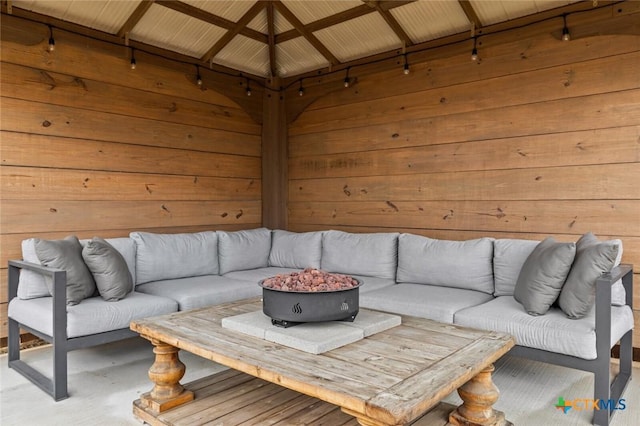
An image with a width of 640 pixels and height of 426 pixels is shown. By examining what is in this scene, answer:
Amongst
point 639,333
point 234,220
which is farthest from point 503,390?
point 234,220

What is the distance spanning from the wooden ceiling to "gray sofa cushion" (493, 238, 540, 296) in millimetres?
1613

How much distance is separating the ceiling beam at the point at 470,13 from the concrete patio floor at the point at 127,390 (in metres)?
2.42

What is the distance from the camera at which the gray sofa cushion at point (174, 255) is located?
11.2ft

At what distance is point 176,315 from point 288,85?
3084 mm

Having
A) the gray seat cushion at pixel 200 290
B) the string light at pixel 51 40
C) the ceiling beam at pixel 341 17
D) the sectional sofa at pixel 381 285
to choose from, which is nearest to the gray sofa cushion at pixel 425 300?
the sectional sofa at pixel 381 285

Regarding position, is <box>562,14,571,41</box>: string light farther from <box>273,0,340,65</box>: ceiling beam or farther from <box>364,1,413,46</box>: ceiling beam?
<box>273,0,340,65</box>: ceiling beam

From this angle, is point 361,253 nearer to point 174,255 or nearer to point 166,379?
point 174,255

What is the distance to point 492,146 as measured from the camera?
3.49 m

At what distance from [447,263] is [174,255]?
2051mm

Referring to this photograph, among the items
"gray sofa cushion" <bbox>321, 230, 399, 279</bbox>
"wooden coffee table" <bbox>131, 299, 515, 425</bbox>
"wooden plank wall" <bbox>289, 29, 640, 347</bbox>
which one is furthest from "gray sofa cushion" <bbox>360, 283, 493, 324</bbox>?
"wooden plank wall" <bbox>289, 29, 640, 347</bbox>

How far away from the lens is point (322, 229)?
4.50 meters

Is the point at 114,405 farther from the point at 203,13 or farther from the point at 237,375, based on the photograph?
the point at 203,13

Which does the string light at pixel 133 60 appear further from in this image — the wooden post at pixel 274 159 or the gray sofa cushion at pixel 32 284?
the gray sofa cushion at pixel 32 284

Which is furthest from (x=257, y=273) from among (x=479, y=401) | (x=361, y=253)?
(x=479, y=401)
